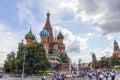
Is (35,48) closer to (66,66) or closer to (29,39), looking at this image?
(29,39)

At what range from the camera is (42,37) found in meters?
104

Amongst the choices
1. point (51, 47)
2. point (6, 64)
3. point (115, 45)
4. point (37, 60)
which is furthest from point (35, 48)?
point (115, 45)

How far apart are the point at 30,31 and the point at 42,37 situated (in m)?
6.38

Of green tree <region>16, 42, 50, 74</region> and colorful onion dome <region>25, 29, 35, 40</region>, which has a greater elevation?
colorful onion dome <region>25, 29, 35, 40</region>

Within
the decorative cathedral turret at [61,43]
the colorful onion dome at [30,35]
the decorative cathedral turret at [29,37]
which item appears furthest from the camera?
the decorative cathedral turret at [61,43]

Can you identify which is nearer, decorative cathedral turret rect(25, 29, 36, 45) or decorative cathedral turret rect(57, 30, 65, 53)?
decorative cathedral turret rect(25, 29, 36, 45)

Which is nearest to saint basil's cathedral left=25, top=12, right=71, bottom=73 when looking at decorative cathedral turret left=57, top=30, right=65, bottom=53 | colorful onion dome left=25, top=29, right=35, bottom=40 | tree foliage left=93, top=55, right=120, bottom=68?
colorful onion dome left=25, top=29, right=35, bottom=40

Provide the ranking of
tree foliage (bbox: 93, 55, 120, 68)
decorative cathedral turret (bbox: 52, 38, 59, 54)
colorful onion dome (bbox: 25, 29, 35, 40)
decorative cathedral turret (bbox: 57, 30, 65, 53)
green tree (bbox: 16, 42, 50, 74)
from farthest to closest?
tree foliage (bbox: 93, 55, 120, 68), decorative cathedral turret (bbox: 57, 30, 65, 53), decorative cathedral turret (bbox: 52, 38, 59, 54), colorful onion dome (bbox: 25, 29, 35, 40), green tree (bbox: 16, 42, 50, 74)

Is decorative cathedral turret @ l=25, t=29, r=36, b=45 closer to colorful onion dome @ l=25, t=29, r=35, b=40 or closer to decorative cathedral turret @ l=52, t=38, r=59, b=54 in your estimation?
colorful onion dome @ l=25, t=29, r=35, b=40

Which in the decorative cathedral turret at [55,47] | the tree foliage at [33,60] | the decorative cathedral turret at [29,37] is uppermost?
the decorative cathedral turret at [29,37]

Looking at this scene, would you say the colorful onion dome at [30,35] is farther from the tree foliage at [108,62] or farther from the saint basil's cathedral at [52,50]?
the tree foliage at [108,62]

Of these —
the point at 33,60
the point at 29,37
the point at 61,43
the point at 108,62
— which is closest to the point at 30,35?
the point at 29,37

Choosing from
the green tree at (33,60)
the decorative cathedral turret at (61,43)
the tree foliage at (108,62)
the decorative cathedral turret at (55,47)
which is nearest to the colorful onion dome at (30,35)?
the decorative cathedral turret at (55,47)

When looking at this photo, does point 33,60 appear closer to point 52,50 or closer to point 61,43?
point 52,50
